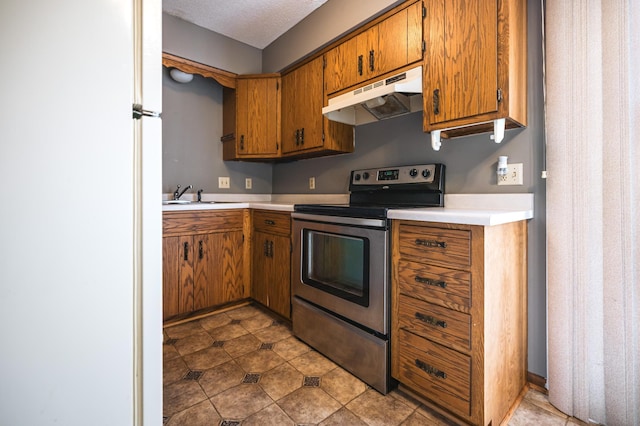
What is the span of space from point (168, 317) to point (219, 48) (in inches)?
98.4

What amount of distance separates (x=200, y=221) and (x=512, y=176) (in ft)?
7.23

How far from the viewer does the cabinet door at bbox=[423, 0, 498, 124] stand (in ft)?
4.62

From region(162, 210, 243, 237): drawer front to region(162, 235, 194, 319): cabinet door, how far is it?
0.22 ft

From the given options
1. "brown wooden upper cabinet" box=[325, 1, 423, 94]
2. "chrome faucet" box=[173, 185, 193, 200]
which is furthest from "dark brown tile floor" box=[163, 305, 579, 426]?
"brown wooden upper cabinet" box=[325, 1, 423, 94]

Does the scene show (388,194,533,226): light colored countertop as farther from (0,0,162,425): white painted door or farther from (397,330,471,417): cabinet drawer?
(0,0,162,425): white painted door

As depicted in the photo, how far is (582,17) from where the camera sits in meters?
1.32

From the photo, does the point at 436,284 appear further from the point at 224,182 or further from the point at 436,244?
the point at 224,182

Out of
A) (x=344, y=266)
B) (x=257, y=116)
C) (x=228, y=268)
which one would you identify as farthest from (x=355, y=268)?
(x=257, y=116)

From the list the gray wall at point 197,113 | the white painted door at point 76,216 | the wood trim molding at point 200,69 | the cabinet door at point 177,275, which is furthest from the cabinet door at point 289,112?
the white painted door at point 76,216

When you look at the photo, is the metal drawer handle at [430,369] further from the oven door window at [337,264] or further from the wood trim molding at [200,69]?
the wood trim molding at [200,69]

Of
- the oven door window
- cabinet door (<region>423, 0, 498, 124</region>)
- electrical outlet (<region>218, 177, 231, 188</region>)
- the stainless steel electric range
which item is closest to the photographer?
cabinet door (<region>423, 0, 498, 124</region>)

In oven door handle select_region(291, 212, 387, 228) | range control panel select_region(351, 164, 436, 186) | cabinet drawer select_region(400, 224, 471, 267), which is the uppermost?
range control panel select_region(351, 164, 436, 186)

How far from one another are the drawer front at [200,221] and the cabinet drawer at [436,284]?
1644 mm

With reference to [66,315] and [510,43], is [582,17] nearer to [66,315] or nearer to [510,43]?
[510,43]
